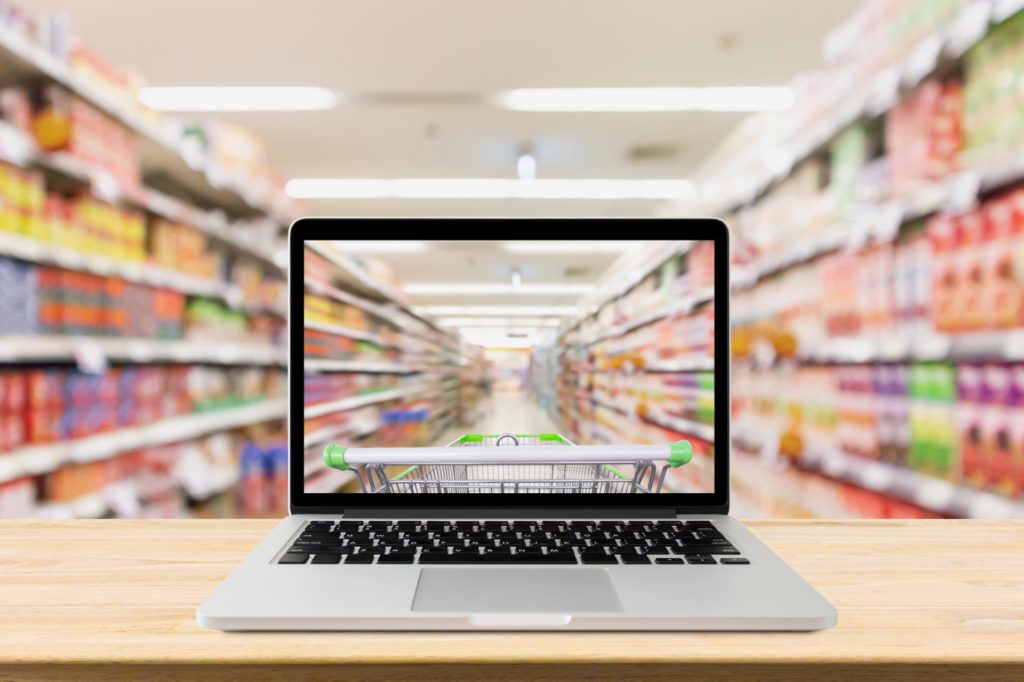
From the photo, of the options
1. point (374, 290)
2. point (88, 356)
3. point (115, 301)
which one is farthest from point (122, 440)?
point (374, 290)

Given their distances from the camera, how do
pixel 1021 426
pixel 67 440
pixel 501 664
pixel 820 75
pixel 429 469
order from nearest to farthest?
pixel 501 664 < pixel 429 469 < pixel 1021 426 < pixel 67 440 < pixel 820 75

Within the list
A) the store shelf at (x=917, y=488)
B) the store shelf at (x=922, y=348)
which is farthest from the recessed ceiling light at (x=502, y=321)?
the store shelf at (x=917, y=488)

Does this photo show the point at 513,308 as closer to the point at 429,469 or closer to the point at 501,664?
the point at 429,469

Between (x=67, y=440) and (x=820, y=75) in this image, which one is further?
(x=820, y=75)

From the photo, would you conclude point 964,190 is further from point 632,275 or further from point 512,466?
point 512,466

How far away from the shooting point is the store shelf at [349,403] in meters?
0.95

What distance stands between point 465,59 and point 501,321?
3128 mm

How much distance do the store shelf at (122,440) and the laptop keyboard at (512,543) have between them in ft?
6.34

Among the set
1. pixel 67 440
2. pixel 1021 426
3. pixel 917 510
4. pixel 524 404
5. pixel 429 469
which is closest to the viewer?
pixel 429 469

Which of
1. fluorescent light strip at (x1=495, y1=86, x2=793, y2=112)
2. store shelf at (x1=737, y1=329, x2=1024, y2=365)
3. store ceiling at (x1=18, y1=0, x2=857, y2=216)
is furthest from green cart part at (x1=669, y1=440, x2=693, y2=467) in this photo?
fluorescent light strip at (x1=495, y1=86, x2=793, y2=112)

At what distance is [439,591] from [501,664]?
122 millimetres

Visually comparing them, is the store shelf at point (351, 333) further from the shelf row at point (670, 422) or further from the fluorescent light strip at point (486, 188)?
the fluorescent light strip at point (486, 188)

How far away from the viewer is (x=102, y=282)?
2625 mm

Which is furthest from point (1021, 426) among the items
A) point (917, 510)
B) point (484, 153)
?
point (484, 153)
